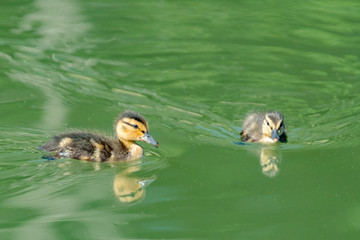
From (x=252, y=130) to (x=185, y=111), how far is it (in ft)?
2.70

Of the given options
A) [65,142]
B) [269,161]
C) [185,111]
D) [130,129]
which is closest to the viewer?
[65,142]

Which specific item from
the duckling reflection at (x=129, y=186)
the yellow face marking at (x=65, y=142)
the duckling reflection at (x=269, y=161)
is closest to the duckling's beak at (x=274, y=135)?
the duckling reflection at (x=269, y=161)

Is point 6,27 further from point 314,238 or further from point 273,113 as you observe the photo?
point 314,238

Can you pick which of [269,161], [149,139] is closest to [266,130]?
[269,161]

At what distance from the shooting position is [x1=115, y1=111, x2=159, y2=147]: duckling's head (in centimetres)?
618

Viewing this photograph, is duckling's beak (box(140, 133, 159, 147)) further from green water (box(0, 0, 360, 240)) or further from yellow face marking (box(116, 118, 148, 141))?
green water (box(0, 0, 360, 240))

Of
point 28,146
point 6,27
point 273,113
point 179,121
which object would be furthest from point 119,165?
point 6,27

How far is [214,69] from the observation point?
28.4 ft

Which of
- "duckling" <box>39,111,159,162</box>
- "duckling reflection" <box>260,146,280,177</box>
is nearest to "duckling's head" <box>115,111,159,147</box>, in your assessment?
"duckling" <box>39,111,159,162</box>

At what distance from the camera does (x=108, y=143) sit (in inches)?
243

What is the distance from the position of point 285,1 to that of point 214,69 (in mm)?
2873

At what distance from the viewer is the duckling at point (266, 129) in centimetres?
684

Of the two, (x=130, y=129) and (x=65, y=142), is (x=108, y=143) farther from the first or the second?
(x=65, y=142)

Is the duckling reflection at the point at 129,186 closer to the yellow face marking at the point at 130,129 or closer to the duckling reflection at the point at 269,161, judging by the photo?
the yellow face marking at the point at 130,129
